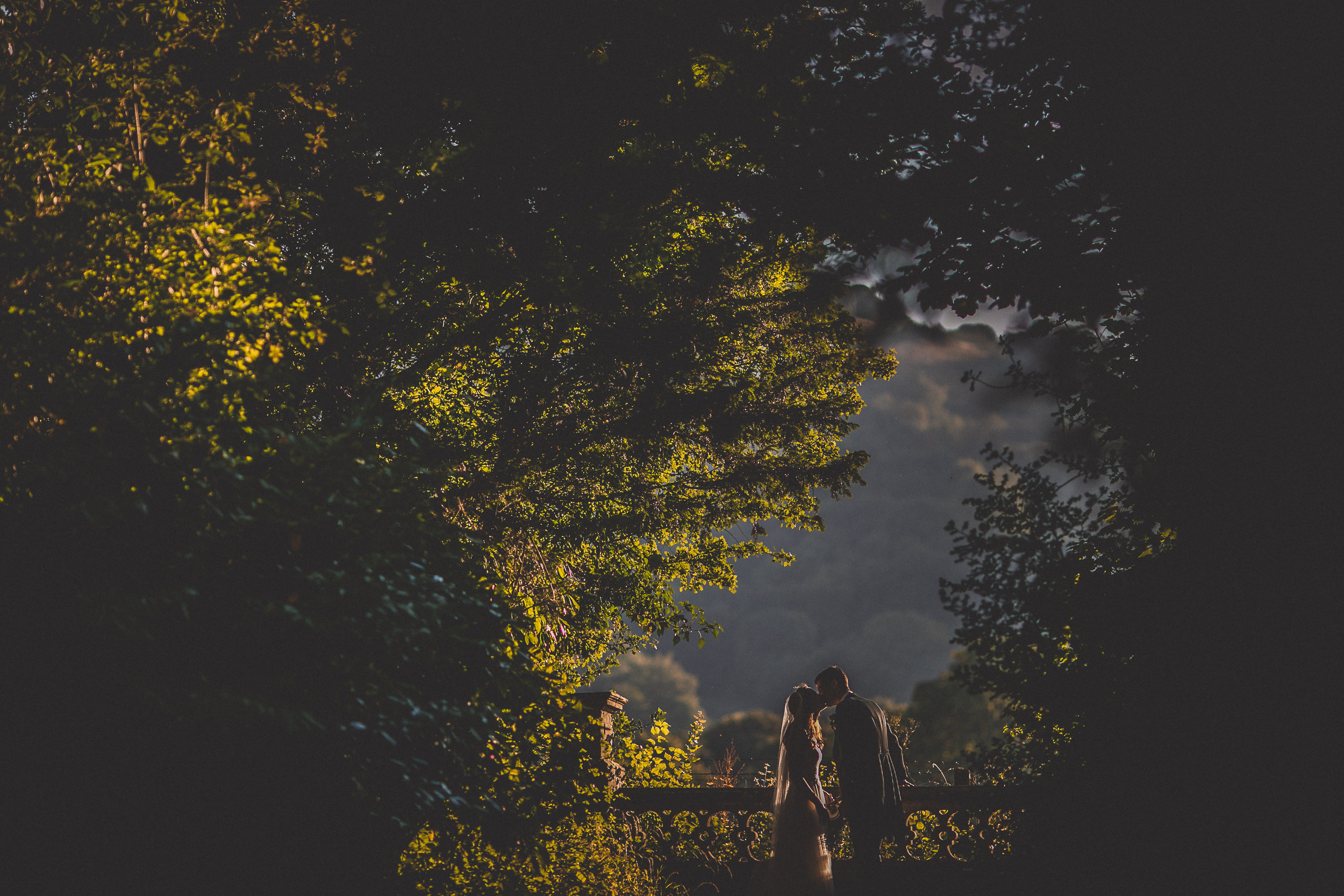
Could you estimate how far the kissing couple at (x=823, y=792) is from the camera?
690 cm

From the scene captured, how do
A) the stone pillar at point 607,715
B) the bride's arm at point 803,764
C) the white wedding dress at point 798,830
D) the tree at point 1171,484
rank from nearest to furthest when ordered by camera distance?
the tree at point 1171,484 < the white wedding dress at point 798,830 < the bride's arm at point 803,764 < the stone pillar at point 607,715

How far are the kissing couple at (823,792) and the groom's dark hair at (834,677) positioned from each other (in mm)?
12

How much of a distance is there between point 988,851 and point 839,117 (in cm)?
492

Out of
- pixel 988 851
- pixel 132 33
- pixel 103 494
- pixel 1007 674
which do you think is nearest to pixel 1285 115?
pixel 1007 674

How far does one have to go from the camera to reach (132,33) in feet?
18.6

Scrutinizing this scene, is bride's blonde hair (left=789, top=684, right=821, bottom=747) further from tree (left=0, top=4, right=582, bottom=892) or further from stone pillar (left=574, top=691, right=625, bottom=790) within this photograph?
tree (left=0, top=4, right=582, bottom=892)

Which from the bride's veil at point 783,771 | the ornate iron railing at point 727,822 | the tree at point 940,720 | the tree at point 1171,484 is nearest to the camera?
the tree at point 1171,484

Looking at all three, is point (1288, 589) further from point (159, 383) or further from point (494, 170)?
point (494, 170)

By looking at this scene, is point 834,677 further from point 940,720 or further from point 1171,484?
point 940,720

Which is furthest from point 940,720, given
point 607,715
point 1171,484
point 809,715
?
point 1171,484

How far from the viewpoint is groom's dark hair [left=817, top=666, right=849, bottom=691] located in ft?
23.9

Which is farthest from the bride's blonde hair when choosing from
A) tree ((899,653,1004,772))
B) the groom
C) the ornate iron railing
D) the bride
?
tree ((899,653,1004,772))

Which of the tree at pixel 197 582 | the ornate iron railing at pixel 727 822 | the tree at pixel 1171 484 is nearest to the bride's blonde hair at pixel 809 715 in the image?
the ornate iron railing at pixel 727 822

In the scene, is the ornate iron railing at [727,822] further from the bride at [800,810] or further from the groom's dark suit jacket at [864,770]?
the bride at [800,810]
